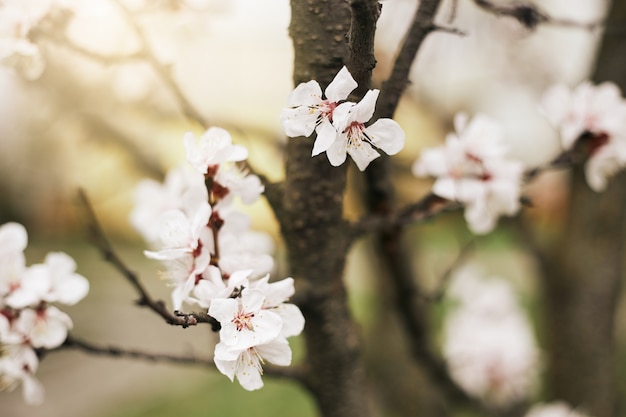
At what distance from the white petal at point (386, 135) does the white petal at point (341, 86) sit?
0.05 metres

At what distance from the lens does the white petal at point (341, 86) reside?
554 millimetres

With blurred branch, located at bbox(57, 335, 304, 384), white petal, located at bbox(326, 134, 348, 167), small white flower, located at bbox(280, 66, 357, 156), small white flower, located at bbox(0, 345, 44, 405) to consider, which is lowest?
blurred branch, located at bbox(57, 335, 304, 384)

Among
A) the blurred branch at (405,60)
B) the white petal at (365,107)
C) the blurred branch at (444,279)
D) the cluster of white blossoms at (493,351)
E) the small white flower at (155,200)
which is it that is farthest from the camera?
the cluster of white blossoms at (493,351)

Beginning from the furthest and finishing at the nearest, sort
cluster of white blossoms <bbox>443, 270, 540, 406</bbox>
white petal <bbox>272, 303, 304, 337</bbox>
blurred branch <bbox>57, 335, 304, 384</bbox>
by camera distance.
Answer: cluster of white blossoms <bbox>443, 270, 540, 406</bbox>, blurred branch <bbox>57, 335, 304, 384</bbox>, white petal <bbox>272, 303, 304, 337</bbox>

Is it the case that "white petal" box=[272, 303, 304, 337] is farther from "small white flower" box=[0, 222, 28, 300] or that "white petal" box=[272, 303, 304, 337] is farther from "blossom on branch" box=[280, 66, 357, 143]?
"small white flower" box=[0, 222, 28, 300]

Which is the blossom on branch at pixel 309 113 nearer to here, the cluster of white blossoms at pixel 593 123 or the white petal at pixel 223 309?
the white petal at pixel 223 309

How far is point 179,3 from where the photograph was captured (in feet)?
3.95

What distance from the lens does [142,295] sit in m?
0.75

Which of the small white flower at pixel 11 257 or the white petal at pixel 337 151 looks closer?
the white petal at pixel 337 151

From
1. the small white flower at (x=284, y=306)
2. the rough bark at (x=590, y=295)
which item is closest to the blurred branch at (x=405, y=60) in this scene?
the small white flower at (x=284, y=306)

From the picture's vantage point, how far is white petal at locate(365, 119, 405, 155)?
23.7 inches

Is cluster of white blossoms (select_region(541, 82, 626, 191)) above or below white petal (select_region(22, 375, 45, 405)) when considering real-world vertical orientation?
above

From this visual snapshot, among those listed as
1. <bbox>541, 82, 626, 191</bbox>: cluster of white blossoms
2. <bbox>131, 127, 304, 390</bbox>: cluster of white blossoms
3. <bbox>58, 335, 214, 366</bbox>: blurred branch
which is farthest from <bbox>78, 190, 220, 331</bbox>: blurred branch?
<bbox>541, 82, 626, 191</bbox>: cluster of white blossoms

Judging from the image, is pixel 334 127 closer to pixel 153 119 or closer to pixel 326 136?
pixel 326 136
